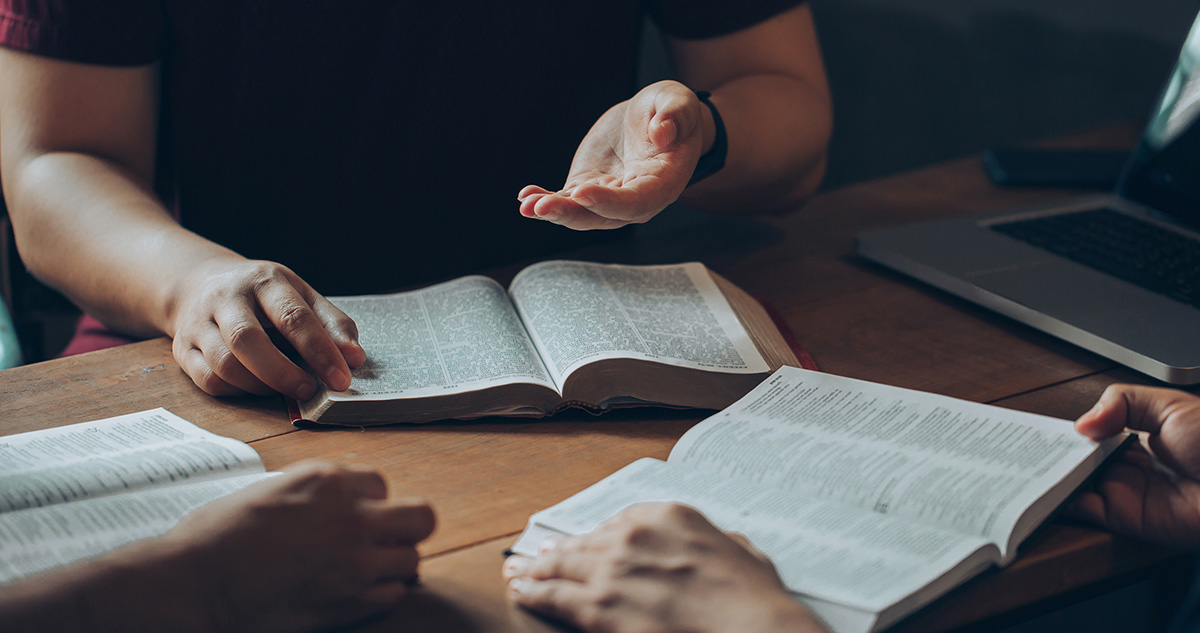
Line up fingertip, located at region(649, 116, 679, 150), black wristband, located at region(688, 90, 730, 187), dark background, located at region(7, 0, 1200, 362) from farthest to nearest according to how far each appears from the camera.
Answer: dark background, located at region(7, 0, 1200, 362), black wristband, located at region(688, 90, 730, 187), fingertip, located at region(649, 116, 679, 150)

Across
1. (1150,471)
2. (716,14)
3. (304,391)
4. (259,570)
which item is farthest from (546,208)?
(716,14)

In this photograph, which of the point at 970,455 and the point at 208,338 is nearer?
the point at 970,455

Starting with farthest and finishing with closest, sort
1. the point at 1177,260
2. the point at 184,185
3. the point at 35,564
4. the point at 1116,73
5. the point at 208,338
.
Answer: the point at 1116,73, the point at 184,185, the point at 1177,260, the point at 208,338, the point at 35,564

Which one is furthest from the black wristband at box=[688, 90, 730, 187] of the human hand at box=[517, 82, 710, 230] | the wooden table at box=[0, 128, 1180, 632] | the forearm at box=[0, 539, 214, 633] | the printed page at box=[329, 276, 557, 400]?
the forearm at box=[0, 539, 214, 633]

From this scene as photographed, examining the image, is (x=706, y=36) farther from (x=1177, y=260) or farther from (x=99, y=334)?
(x=99, y=334)

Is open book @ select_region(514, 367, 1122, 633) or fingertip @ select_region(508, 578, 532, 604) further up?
open book @ select_region(514, 367, 1122, 633)

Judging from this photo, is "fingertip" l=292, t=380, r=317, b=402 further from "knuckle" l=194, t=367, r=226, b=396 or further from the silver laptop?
the silver laptop

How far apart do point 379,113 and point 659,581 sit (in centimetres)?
83

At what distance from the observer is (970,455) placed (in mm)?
640

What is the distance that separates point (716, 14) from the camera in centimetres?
121

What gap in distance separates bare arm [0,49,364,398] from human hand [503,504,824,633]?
0.98 ft

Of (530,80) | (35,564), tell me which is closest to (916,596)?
(35,564)

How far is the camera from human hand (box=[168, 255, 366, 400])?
74cm

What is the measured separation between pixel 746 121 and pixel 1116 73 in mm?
1288
